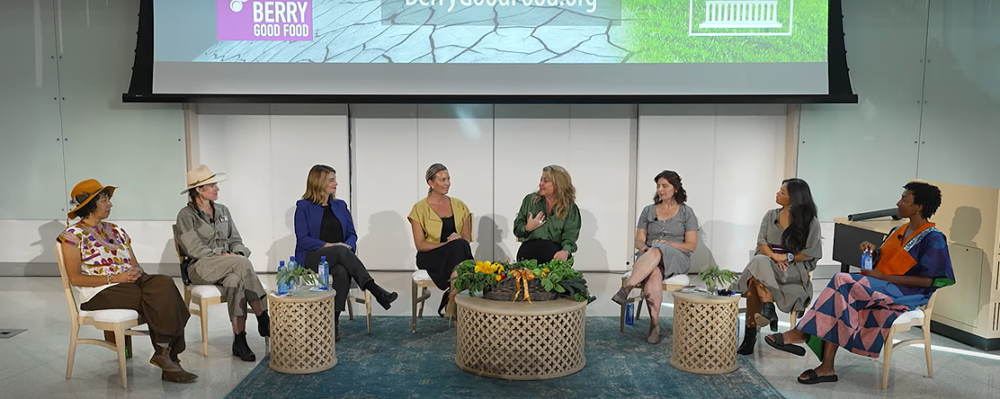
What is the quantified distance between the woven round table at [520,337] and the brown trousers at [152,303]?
148 cm

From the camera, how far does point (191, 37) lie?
6336 millimetres

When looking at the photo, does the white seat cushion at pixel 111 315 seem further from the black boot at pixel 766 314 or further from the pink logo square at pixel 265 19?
the black boot at pixel 766 314

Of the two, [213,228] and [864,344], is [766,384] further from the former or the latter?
[213,228]

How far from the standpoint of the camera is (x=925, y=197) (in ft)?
12.7

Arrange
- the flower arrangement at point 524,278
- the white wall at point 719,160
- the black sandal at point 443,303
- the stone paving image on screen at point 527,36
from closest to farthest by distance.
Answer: the flower arrangement at point 524,278 → the black sandal at point 443,303 → the stone paving image on screen at point 527,36 → the white wall at point 719,160

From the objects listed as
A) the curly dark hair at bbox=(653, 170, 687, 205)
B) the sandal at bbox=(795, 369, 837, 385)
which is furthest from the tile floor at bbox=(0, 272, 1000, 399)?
the curly dark hair at bbox=(653, 170, 687, 205)

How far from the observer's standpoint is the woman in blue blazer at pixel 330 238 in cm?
478

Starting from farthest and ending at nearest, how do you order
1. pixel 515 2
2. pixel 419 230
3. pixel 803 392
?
pixel 515 2, pixel 419 230, pixel 803 392

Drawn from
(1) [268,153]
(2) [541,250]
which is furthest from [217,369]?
(1) [268,153]

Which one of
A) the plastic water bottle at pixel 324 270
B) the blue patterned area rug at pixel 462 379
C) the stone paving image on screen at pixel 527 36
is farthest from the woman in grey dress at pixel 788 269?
the plastic water bottle at pixel 324 270

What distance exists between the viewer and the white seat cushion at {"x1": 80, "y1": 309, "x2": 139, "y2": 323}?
148 inches

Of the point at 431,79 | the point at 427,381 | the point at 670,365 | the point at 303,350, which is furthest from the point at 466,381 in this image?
the point at 431,79

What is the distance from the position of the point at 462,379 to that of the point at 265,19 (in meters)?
3.83

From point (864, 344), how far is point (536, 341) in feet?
5.56
